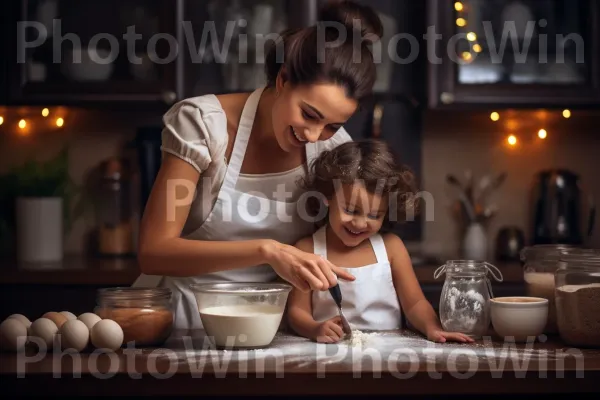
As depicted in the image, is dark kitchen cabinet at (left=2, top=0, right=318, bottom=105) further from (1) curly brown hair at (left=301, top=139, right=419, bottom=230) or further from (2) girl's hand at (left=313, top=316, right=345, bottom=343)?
(2) girl's hand at (left=313, top=316, right=345, bottom=343)

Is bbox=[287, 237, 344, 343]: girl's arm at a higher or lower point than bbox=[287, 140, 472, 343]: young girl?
lower

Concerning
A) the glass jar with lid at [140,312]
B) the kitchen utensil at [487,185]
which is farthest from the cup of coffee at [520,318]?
the kitchen utensil at [487,185]

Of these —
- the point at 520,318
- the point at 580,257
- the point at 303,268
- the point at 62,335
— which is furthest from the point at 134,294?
the point at 580,257

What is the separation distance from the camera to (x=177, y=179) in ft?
5.81

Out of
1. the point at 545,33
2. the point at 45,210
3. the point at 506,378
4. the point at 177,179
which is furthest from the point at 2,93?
the point at 506,378

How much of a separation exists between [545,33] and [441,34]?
42 centimetres

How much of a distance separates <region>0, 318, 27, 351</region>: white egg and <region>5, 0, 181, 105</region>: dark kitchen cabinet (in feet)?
5.69

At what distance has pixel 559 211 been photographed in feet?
→ 10.9

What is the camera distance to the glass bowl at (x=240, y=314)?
1.45 m

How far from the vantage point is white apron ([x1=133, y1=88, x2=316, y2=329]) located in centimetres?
195

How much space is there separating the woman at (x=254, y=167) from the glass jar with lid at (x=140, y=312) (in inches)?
6.9

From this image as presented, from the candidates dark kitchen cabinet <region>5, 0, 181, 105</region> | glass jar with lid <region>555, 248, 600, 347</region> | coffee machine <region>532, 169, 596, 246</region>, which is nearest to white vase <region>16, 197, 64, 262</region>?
dark kitchen cabinet <region>5, 0, 181, 105</region>

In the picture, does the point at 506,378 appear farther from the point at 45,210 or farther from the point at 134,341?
the point at 45,210

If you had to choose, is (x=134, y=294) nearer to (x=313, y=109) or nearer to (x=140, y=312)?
(x=140, y=312)
